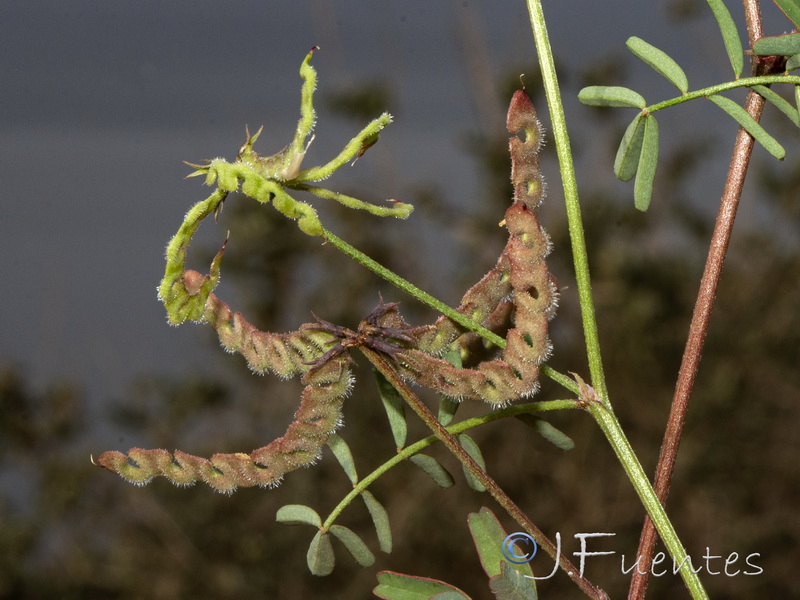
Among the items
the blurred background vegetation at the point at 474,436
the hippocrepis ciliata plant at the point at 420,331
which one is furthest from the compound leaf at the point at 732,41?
the blurred background vegetation at the point at 474,436

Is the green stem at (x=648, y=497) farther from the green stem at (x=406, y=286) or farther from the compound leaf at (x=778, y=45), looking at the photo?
the compound leaf at (x=778, y=45)

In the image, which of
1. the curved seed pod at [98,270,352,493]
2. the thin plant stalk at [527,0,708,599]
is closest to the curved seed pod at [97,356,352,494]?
the curved seed pod at [98,270,352,493]

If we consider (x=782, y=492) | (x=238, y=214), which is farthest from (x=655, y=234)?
(x=238, y=214)

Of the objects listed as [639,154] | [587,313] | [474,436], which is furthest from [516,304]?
[474,436]

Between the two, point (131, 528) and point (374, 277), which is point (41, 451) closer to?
point (131, 528)

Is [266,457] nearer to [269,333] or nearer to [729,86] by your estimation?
[269,333]

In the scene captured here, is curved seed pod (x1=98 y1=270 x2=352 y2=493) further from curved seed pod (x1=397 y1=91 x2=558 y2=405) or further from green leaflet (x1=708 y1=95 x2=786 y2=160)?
green leaflet (x1=708 y1=95 x2=786 y2=160)
